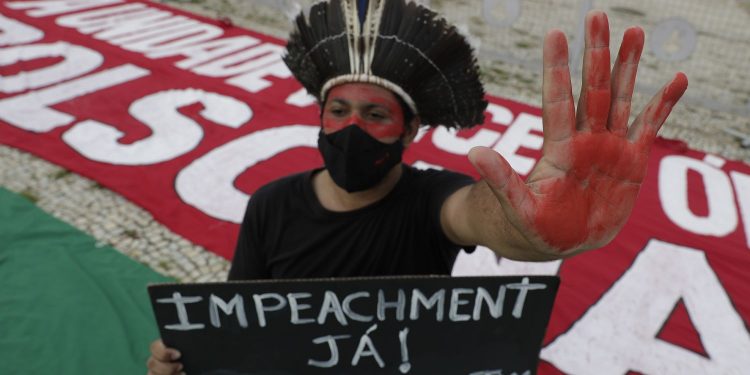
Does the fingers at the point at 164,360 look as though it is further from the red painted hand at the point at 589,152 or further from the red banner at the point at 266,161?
the red banner at the point at 266,161

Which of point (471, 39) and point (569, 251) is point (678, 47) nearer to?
point (471, 39)

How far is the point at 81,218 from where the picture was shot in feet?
11.1

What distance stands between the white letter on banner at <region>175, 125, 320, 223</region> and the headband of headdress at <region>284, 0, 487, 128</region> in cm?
214

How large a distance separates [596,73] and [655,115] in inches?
5.9

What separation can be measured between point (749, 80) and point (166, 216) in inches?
279

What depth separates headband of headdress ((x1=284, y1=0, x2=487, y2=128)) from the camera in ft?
4.79

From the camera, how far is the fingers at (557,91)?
0.94 metres

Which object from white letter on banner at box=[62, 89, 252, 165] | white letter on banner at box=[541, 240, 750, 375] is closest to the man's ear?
white letter on banner at box=[541, 240, 750, 375]

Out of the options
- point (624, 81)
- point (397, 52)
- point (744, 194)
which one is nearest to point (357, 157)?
point (397, 52)

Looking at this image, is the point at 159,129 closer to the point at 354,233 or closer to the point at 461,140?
the point at 461,140

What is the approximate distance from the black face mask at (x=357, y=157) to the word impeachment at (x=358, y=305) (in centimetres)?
37

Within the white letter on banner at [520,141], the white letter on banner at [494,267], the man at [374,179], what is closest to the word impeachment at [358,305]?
the man at [374,179]

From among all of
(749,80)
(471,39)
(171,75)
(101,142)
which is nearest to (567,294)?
(471,39)

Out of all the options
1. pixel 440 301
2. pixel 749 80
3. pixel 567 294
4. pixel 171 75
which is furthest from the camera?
pixel 749 80
